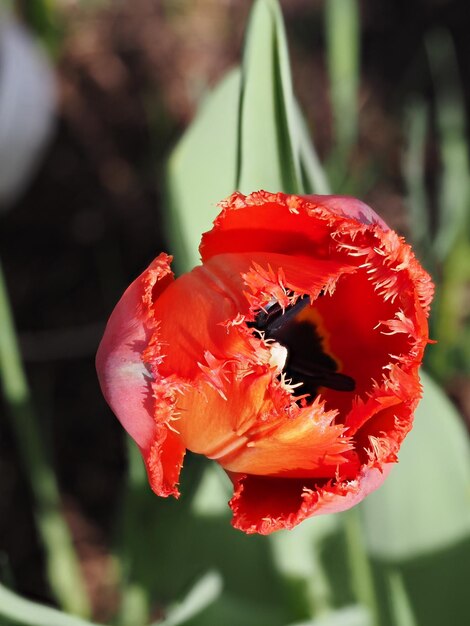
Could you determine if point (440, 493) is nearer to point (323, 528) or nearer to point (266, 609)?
point (323, 528)

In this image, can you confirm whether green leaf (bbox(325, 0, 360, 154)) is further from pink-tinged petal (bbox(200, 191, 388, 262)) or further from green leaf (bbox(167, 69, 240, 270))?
pink-tinged petal (bbox(200, 191, 388, 262))

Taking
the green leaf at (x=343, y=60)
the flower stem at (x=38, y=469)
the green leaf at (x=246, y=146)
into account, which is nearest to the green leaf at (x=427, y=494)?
the green leaf at (x=246, y=146)

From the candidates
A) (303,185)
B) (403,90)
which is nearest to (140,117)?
(403,90)

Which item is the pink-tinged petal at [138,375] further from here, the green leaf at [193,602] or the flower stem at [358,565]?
the flower stem at [358,565]

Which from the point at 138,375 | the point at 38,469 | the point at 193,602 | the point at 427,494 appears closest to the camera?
the point at 138,375

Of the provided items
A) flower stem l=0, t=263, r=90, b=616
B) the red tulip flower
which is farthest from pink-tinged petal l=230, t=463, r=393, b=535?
flower stem l=0, t=263, r=90, b=616

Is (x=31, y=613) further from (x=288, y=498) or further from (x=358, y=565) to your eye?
(x=358, y=565)

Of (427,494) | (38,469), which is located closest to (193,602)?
(427,494)
